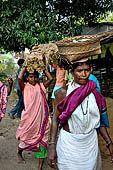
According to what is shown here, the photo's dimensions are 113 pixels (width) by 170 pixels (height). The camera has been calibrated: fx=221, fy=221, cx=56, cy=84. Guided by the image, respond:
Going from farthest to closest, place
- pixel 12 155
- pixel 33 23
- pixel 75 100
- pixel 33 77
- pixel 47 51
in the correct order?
1. pixel 33 23
2. pixel 12 155
3. pixel 47 51
4. pixel 33 77
5. pixel 75 100

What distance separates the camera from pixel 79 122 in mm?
2113

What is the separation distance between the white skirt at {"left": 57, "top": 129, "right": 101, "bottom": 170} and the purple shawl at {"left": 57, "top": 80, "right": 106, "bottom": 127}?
7.8 inches

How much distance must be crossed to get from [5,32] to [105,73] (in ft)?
12.7

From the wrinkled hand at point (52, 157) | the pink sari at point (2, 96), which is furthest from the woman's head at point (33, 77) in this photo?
the wrinkled hand at point (52, 157)

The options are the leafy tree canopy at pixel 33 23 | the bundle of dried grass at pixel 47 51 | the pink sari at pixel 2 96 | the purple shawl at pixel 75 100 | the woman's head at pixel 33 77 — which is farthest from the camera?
the leafy tree canopy at pixel 33 23

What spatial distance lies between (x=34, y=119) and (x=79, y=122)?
169 cm

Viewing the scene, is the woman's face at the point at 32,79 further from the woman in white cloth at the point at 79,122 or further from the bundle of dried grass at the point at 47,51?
the woman in white cloth at the point at 79,122

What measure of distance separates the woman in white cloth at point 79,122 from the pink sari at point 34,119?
149 centimetres

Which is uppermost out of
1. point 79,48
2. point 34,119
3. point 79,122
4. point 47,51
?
point 79,48

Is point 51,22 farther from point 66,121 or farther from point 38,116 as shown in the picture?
point 66,121

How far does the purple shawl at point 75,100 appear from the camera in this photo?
209 centimetres

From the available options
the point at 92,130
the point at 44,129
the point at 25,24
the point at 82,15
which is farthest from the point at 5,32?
the point at 92,130

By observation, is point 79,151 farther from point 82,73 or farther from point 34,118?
point 34,118

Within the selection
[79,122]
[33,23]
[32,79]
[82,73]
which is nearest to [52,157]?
[79,122]
